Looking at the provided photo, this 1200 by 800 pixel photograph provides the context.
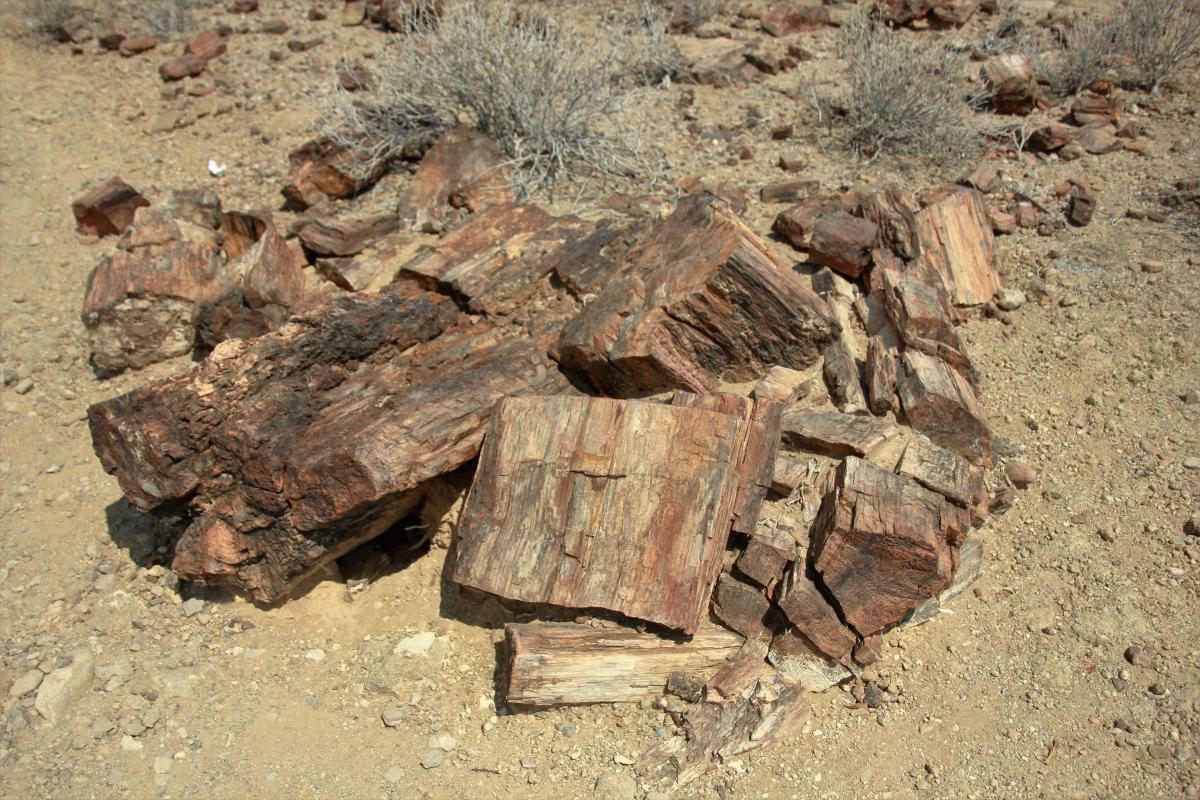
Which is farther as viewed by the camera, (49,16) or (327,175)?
(49,16)

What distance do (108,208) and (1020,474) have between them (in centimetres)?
631

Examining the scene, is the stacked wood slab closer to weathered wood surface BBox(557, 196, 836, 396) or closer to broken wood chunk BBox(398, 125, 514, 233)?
weathered wood surface BBox(557, 196, 836, 396)

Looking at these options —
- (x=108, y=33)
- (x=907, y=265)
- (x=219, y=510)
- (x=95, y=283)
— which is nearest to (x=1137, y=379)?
(x=907, y=265)

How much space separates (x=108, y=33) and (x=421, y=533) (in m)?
7.18

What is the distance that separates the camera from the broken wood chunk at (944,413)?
12.8 feet

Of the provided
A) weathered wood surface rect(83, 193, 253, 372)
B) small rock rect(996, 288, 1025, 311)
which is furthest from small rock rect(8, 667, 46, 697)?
small rock rect(996, 288, 1025, 311)

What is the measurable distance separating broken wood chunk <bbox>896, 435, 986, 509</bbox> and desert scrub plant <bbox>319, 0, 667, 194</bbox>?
3265 mm

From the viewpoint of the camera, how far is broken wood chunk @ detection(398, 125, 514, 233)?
18.9 ft

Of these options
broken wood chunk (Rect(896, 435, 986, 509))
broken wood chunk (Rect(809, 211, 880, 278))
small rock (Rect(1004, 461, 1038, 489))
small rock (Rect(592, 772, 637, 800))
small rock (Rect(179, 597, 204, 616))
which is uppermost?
broken wood chunk (Rect(809, 211, 880, 278))

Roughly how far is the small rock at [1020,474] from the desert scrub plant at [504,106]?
3290 mm

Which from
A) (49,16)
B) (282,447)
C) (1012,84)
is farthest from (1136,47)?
(49,16)

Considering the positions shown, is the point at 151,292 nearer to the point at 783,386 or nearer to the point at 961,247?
the point at 783,386

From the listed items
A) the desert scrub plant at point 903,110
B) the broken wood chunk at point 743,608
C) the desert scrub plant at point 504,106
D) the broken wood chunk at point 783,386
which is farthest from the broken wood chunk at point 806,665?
the desert scrub plant at point 903,110

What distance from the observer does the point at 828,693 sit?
3.46 metres
